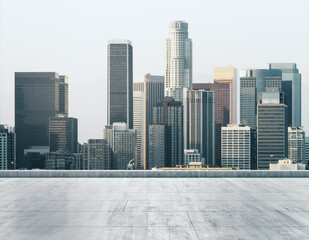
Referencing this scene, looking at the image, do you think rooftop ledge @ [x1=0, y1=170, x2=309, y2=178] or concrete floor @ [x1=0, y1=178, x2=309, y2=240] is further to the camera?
rooftop ledge @ [x1=0, y1=170, x2=309, y2=178]

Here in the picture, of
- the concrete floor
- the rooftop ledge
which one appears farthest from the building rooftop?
the rooftop ledge

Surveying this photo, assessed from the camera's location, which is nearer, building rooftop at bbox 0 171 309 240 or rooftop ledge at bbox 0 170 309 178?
building rooftop at bbox 0 171 309 240

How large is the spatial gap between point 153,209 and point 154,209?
0.07m

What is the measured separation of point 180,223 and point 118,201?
8722 millimetres

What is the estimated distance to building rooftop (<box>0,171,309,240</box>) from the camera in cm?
2492

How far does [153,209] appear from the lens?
3098 cm

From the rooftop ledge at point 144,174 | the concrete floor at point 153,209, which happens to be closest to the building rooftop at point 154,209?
the concrete floor at point 153,209

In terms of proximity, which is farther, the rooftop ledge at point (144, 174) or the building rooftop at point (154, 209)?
the rooftop ledge at point (144, 174)

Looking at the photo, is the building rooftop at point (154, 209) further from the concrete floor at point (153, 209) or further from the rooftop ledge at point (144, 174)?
the rooftop ledge at point (144, 174)

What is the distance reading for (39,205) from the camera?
33.2 m

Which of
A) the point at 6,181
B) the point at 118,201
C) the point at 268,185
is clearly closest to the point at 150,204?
the point at 118,201

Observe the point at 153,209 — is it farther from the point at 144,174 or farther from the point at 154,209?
the point at 144,174

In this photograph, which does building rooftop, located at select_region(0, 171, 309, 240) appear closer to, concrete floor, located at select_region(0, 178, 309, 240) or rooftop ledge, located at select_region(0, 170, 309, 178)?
concrete floor, located at select_region(0, 178, 309, 240)

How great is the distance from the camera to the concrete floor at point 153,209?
24922 mm
